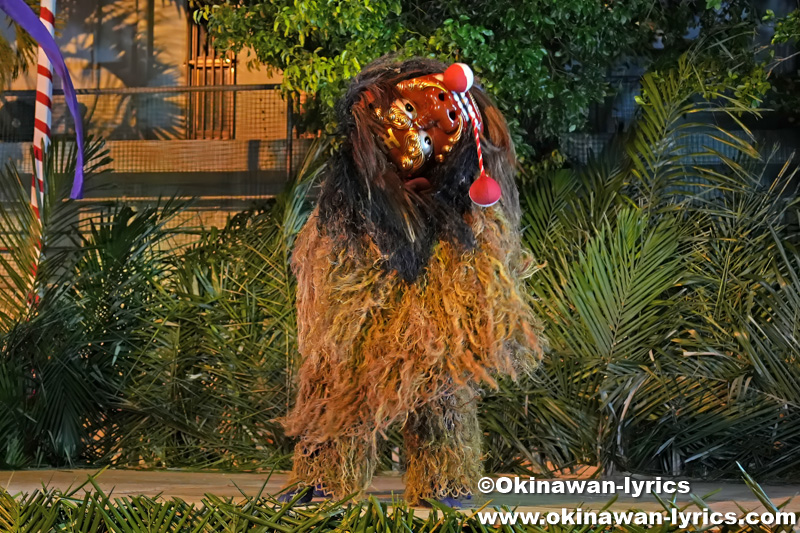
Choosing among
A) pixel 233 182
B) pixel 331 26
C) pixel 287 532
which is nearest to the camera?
pixel 287 532

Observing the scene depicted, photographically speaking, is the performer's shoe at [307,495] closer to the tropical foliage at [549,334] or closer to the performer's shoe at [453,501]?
the performer's shoe at [453,501]

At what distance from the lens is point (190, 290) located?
3.12m

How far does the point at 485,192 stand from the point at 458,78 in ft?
0.77

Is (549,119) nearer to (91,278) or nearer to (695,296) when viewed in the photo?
(695,296)

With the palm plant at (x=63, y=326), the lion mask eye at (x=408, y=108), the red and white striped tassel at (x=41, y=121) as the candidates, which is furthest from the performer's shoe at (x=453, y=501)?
the red and white striped tassel at (x=41, y=121)

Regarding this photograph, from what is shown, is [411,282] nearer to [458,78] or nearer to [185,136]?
[458,78]

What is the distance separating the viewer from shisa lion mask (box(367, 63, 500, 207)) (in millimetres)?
1757

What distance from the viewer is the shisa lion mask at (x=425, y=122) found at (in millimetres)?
1757

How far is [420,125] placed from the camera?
177 centimetres

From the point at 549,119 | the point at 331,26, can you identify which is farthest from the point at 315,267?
the point at 549,119

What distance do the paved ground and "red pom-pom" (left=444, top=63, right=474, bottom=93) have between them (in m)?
0.84

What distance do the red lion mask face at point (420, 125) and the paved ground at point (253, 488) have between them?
0.72 meters

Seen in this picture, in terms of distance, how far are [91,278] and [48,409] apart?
477 mm

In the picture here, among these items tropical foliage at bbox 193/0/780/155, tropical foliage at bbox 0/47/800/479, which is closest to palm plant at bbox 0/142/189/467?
tropical foliage at bbox 0/47/800/479
